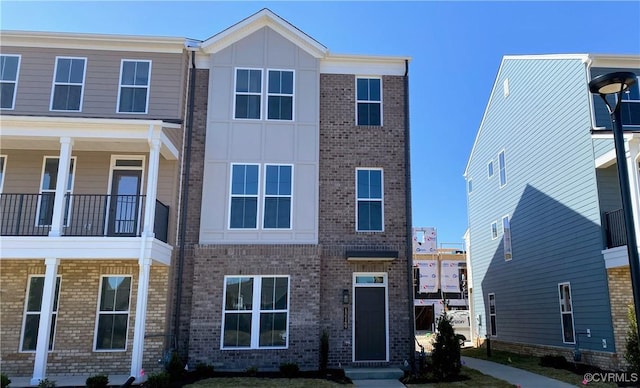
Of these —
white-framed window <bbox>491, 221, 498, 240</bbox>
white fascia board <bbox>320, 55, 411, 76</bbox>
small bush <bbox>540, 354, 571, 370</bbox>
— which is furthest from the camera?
white-framed window <bbox>491, 221, 498, 240</bbox>

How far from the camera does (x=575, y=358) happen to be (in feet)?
44.0

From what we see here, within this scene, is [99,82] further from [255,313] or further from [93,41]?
[255,313]

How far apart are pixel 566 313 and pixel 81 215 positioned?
13.5 meters

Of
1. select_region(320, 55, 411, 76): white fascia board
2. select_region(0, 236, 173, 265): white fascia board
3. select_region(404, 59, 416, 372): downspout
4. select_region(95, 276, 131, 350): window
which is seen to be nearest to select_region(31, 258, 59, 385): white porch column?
select_region(0, 236, 173, 265): white fascia board

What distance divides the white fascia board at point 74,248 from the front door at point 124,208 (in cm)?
110

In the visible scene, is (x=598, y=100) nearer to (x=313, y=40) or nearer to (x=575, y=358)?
(x=575, y=358)

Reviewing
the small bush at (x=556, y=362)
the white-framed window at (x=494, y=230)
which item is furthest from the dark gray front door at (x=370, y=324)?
the white-framed window at (x=494, y=230)

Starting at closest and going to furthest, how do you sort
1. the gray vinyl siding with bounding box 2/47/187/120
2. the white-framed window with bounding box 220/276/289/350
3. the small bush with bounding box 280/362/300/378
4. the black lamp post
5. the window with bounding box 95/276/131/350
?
the black lamp post
the small bush with bounding box 280/362/300/378
the window with bounding box 95/276/131/350
the white-framed window with bounding box 220/276/289/350
the gray vinyl siding with bounding box 2/47/187/120

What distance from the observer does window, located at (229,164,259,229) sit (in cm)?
1278

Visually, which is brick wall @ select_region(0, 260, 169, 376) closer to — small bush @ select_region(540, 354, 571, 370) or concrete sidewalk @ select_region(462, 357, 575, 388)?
concrete sidewalk @ select_region(462, 357, 575, 388)

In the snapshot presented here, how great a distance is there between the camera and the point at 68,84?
43.0 feet

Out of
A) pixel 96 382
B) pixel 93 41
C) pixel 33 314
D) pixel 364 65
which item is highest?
pixel 93 41

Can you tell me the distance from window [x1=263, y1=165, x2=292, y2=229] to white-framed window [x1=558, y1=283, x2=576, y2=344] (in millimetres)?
8445

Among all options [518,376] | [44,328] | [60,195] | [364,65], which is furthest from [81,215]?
[518,376]
